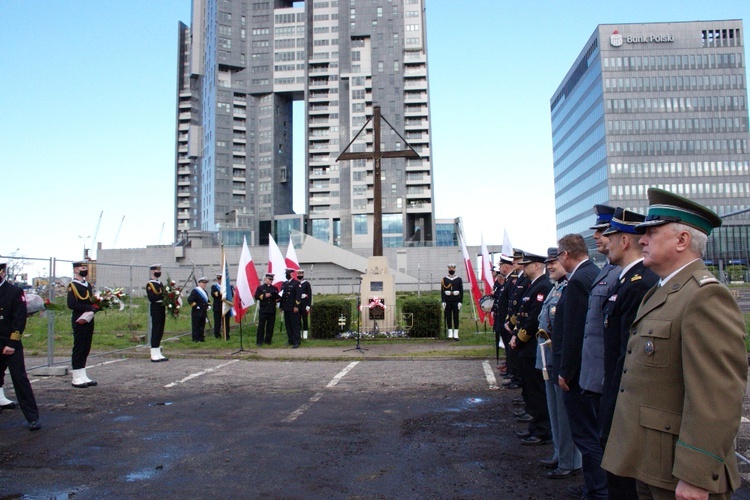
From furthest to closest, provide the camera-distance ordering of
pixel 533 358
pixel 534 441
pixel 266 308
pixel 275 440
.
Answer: pixel 266 308, pixel 533 358, pixel 275 440, pixel 534 441

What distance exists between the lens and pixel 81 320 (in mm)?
9500

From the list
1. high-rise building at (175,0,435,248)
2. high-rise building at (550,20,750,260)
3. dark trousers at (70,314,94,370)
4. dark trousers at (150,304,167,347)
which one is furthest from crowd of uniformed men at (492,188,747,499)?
high-rise building at (550,20,750,260)

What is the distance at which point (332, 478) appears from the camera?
16.1 ft

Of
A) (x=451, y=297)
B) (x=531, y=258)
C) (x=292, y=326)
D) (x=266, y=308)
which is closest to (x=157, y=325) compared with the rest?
(x=266, y=308)

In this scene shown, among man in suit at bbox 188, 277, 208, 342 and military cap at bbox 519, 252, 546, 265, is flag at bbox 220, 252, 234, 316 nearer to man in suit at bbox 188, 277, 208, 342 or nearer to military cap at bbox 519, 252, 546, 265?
man in suit at bbox 188, 277, 208, 342

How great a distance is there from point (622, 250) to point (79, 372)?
29.5ft

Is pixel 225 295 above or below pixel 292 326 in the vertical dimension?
above

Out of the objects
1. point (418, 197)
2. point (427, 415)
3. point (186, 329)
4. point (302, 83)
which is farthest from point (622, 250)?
point (302, 83)

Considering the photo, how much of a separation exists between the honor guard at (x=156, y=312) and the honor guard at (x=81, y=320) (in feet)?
8.63

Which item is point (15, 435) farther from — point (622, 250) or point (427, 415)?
point (622, 250)

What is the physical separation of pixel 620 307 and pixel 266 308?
12.8 metres

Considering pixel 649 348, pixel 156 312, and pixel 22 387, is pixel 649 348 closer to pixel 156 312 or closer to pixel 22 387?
pixel 22 387

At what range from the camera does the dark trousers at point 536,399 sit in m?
6.06

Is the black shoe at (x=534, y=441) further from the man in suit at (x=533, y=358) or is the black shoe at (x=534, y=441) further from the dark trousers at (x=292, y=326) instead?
the dark trousers at (x=292, y=326)
